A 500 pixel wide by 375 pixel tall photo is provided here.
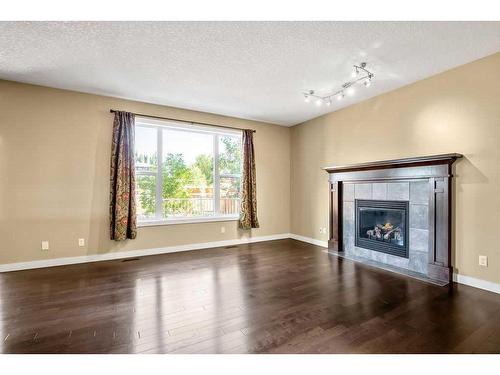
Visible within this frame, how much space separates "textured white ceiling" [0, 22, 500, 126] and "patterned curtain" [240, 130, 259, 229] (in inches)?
55.5

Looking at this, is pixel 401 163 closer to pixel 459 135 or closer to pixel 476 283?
pixel 459 135

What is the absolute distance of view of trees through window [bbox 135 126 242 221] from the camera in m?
4.61

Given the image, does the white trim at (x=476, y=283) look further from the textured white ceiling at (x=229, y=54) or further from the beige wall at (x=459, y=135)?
the textured white ceiling at (x=229, y=54)

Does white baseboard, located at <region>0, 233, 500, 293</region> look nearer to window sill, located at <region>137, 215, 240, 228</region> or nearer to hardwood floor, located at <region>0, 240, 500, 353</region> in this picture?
hardwood floor, located at <region>0, 240, 500, 353</region>

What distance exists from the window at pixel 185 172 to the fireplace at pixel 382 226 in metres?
2.51

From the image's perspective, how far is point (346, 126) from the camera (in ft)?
15.3

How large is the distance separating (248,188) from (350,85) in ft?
8.95

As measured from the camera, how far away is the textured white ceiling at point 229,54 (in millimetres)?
2395

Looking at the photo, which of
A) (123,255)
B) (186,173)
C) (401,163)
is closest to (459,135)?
(401,163)

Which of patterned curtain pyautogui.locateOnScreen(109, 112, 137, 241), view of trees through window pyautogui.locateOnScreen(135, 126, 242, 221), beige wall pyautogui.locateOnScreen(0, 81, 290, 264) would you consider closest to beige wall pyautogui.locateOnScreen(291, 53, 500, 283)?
view of trees through window pyautogui.locateOnScreen(135, 126, 242, 221)

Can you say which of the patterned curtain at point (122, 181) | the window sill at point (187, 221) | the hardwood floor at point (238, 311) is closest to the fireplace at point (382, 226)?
the hardwood floor at point (238, 311)

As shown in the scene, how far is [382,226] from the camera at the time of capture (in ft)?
13.2
